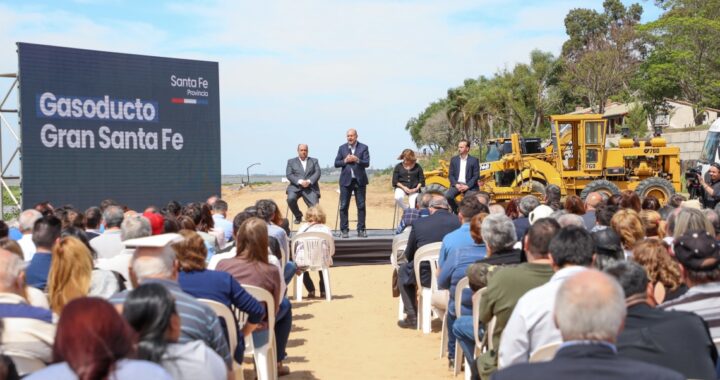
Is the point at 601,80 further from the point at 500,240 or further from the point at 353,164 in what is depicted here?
the point at 500,240

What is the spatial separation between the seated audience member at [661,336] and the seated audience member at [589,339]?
89 cm

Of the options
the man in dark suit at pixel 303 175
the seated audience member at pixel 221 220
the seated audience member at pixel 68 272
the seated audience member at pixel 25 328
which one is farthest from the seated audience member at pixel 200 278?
the man in dark suit at pixel 303 175

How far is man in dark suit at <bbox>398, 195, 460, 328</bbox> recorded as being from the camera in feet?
25.2

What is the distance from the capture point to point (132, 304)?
2859 mm

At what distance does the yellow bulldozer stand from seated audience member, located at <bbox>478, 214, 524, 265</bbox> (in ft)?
45.0

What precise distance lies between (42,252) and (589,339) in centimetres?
377

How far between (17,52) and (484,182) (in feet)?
35.6

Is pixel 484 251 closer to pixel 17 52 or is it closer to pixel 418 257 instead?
pixel 418 257

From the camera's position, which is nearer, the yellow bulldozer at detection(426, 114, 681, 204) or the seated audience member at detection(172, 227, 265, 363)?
the seated audience member at detection(172, 227, 265, 363)

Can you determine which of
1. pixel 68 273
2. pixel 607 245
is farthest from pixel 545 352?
pixel 68 273

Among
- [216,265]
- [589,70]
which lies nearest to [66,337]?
[216,265]

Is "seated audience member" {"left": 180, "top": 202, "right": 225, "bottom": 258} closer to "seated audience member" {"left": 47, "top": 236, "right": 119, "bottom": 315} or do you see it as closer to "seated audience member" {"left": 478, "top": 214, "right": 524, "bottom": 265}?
"seated audience member" {"left": 478, "top": 214, "right": 524, "bottom": 265}

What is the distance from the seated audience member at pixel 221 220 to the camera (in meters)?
8.36

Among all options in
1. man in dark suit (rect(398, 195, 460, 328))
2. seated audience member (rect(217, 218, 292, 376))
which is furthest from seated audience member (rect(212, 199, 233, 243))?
seated audience member (rect(217, 218, 292, 376))
